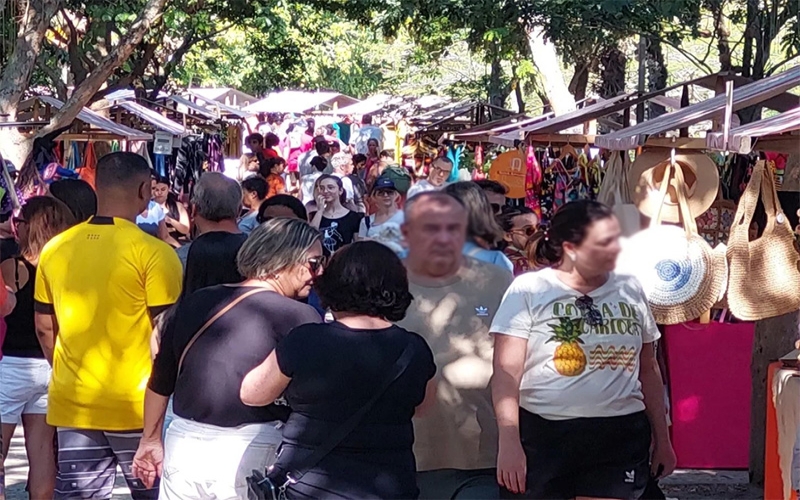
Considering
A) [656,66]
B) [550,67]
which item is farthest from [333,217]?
[656,66]

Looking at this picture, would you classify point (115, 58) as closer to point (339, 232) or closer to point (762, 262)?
point (339, 232)

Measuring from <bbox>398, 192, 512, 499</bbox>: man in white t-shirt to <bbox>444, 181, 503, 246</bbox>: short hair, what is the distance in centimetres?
5

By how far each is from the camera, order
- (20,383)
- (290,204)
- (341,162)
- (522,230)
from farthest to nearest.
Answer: (341,162) → (290,204) → (20,383) → (522,230)

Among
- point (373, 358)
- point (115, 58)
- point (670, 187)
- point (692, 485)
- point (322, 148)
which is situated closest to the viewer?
point (670, 187)

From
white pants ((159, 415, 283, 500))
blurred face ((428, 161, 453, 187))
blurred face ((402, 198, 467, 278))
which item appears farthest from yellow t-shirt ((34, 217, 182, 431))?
blurred face ((402, 198, 467, 278))

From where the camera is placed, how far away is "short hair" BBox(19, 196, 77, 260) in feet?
15.0

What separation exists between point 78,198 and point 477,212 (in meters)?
3.61

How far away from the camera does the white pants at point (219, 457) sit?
10.5 ft

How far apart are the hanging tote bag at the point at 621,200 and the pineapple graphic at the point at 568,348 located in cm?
49

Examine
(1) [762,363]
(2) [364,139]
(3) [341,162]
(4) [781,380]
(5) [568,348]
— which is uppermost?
(2) [364,139]

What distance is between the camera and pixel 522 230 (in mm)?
2500

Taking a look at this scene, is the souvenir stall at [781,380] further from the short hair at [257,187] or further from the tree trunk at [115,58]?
the tree trunk at [115,58]

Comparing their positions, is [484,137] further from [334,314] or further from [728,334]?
[334,314]

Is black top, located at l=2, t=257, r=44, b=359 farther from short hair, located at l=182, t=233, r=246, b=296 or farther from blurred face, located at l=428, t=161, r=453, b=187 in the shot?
blurred face, located at l=428, t=161, r=453, b=187
